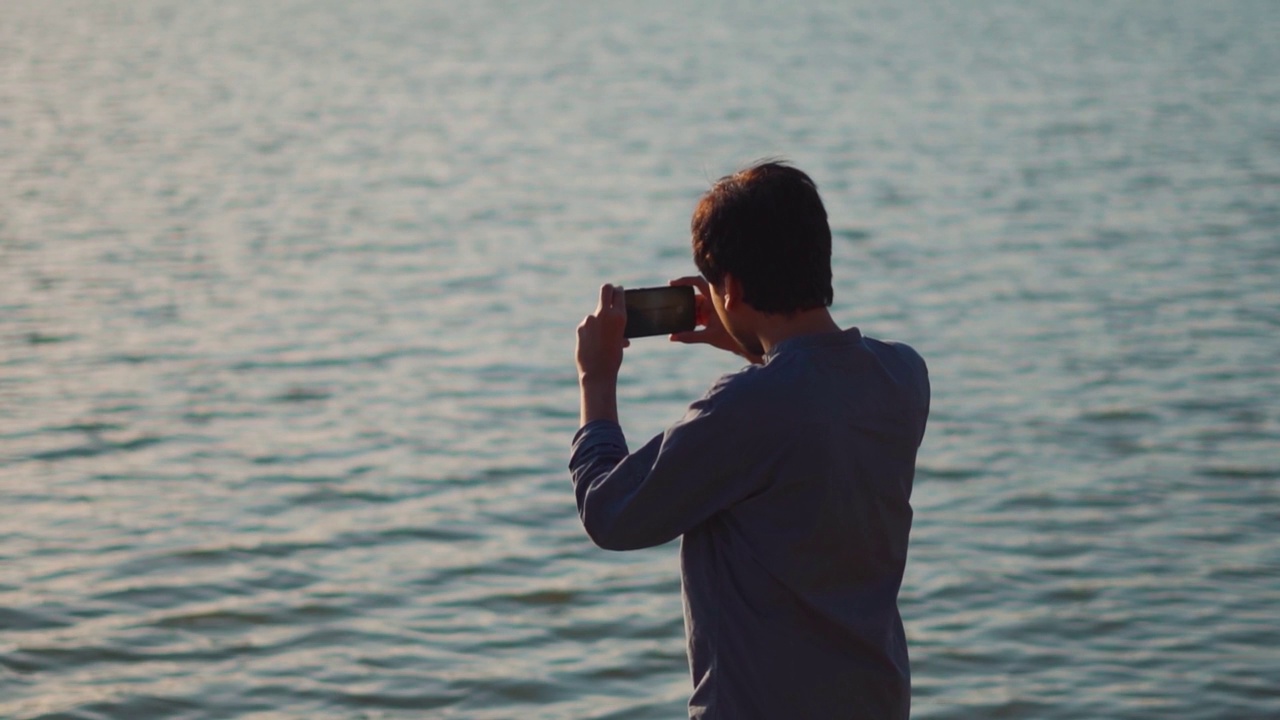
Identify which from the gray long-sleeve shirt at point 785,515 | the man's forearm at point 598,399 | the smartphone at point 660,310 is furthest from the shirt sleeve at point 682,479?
the smartphone at point 660,310

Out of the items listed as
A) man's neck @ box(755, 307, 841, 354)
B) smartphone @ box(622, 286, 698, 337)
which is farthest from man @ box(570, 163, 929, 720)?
smartphone @ box(622, 286, 698, 337)

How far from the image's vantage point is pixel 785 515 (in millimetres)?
2795

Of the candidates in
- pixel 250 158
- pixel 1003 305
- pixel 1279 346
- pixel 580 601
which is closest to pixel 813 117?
pixel 250 158

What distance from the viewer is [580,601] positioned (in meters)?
6.66

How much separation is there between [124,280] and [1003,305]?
5987mm

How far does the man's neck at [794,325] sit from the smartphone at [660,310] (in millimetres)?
221

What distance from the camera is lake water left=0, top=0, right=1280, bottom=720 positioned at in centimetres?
611

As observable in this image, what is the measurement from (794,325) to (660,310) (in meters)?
0.29

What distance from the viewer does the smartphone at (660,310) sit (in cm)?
→ 300

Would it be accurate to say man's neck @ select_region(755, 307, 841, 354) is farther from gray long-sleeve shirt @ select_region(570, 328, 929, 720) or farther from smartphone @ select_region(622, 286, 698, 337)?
smartphone @ select_region(622, 286, 698, 337)

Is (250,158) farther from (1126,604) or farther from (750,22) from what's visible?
(750,22)

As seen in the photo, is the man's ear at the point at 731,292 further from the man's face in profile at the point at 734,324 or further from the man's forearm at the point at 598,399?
the man's forearm at the point at 598,399

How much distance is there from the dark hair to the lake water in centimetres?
316

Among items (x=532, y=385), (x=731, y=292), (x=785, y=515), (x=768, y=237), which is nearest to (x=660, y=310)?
(x=731, y=292)
